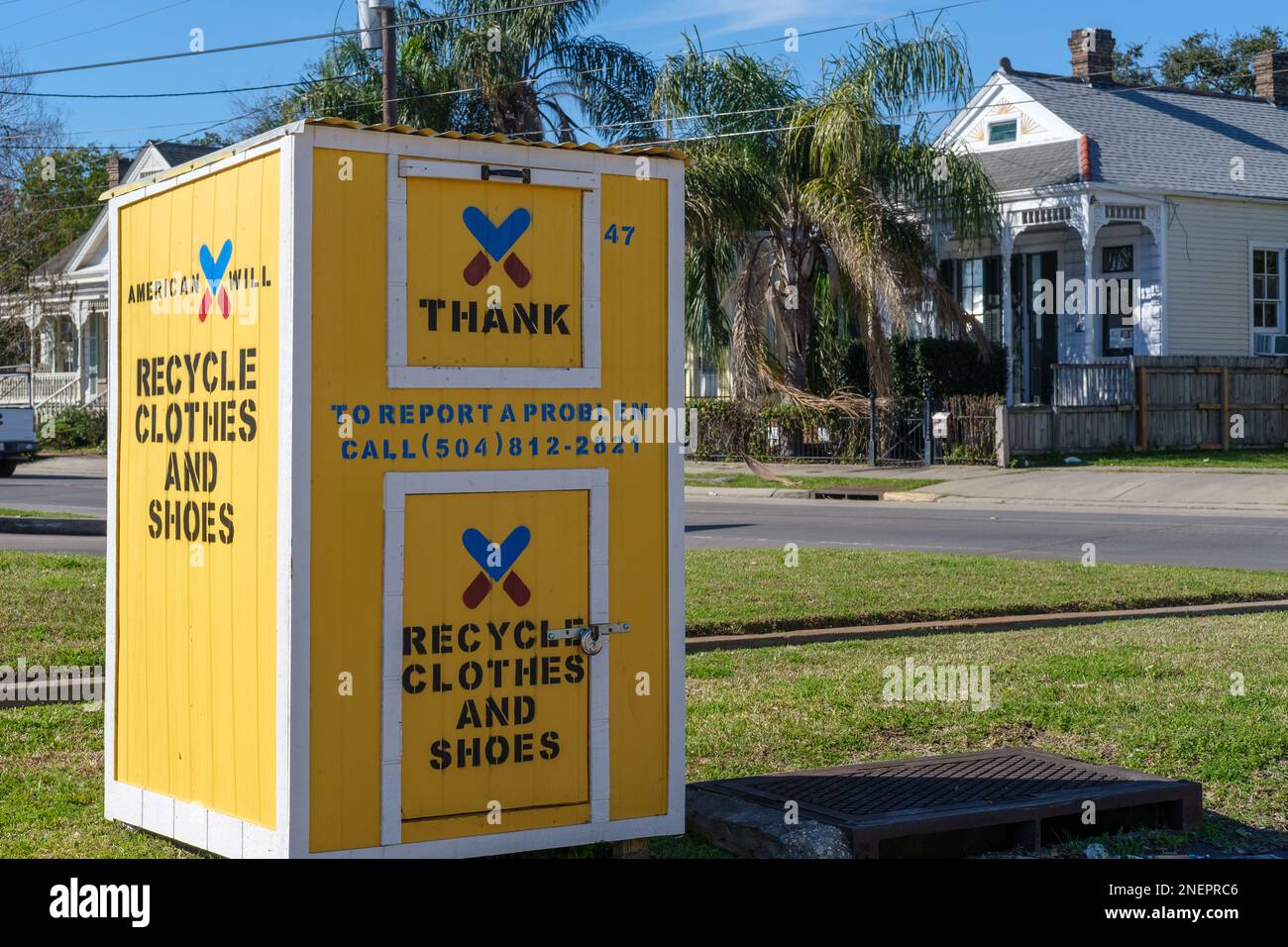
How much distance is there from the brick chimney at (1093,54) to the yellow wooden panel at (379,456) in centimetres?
3331

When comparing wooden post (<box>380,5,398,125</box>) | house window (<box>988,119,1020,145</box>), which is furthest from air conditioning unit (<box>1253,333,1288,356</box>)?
wooden post (<box>380,5,398,125</box>)

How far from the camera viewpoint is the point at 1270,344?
108ft

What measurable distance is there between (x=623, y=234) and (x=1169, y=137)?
31.0 m

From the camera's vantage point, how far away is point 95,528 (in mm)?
17766

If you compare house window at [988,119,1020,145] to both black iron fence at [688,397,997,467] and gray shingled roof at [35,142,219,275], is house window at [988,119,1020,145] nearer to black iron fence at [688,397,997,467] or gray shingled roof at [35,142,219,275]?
black iron fence at [688,397,997,467]

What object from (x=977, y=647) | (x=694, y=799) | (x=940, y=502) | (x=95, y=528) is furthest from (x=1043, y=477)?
(x=694, y=799)

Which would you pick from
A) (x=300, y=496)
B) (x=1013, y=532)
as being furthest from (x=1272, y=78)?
Result: (x=300, y=496)

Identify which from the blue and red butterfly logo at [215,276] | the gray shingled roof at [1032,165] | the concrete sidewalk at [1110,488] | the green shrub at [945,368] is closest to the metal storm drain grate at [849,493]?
the concrete sidewalk at [1110,488]

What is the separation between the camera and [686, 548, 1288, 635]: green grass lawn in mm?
10953

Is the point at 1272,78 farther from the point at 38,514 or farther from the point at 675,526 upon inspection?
the point at 675,526

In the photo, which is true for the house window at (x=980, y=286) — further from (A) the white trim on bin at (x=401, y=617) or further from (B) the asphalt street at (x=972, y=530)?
(A) the white trim on bin at (x=401, y=617)

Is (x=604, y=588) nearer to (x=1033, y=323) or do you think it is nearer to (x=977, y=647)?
(x=977, y=647)

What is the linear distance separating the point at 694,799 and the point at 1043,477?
20.6 metres

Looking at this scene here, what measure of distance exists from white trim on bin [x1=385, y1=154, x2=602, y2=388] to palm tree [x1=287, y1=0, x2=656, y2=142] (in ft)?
94.6
